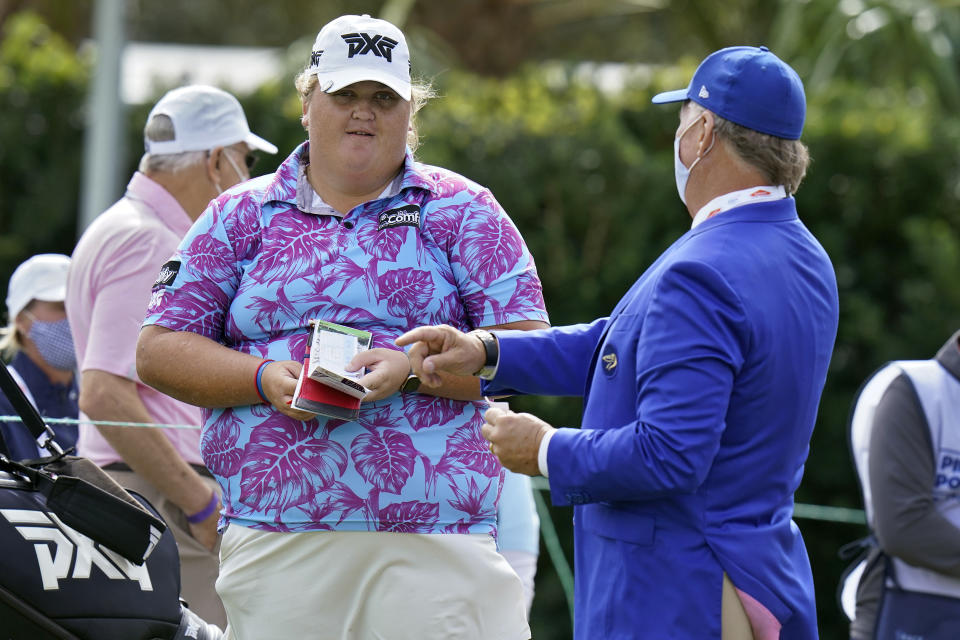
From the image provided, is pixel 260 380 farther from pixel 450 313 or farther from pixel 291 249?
pixel 450 313

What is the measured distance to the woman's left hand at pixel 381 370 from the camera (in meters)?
2.68

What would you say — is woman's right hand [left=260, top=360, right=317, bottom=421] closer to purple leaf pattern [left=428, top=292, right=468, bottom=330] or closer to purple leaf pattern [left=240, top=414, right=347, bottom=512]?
purple leaf pattern [left=240, top=414, right=347, bottom=512]

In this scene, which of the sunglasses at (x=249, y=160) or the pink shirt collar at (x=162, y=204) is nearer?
the pink shirt collar at (x=162, y=204)

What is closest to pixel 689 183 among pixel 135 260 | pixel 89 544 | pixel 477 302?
pixel 477 302

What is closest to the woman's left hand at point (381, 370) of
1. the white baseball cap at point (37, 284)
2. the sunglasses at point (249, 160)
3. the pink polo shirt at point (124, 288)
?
the pink polo shirt at point (124, 288)

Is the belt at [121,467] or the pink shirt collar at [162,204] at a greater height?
the pink shirt collar at [162,204]

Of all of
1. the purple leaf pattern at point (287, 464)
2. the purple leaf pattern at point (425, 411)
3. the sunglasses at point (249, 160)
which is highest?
the sunglasses at point (249, 160)

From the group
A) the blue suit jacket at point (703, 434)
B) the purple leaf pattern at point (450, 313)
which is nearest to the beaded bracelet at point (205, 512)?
the purple leaf pattern at point (450, 313)

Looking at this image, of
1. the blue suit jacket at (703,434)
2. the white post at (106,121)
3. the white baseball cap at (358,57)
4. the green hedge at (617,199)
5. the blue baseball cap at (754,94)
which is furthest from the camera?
the green hedge at (617,199)

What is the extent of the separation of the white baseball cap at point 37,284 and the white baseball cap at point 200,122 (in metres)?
0.84

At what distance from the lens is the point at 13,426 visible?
12.3 feet

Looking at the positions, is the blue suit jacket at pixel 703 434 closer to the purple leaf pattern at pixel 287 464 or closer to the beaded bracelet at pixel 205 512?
the purple leaf pattern at pixel 287 464

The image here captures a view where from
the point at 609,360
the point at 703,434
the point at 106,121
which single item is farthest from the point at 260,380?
the point at 106,121

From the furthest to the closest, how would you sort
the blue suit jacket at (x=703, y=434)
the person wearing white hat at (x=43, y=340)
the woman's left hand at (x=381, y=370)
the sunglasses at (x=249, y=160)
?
the person wearing white hat at (x=43, y=340) → the sunglasses at (x=249, y=160) → the woman's left hand at (x=381, y=370) → the blue suit jacket at (x=703, y=434)
